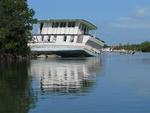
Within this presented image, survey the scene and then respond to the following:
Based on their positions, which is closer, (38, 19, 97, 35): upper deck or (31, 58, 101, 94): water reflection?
(31, 58, 101, 94): water reflection

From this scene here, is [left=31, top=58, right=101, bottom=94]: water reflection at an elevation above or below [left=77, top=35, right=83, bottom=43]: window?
below

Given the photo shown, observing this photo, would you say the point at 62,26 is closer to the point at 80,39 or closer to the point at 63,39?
the point at 63,39

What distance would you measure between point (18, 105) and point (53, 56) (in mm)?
81190

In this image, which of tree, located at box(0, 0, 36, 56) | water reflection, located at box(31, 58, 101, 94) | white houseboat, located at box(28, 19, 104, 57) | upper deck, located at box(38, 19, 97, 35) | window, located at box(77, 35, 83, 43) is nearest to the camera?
water reflection, located at box(31, 58, 101, 94)

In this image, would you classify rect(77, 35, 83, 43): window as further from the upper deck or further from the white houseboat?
the upper deck

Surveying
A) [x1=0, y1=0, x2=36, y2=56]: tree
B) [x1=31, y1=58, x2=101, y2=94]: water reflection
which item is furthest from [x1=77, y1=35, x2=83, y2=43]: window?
[x1=31, y1=58, x2=101, y2=94]: water reflection

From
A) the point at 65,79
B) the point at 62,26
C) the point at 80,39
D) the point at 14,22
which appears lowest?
the point at 65,79

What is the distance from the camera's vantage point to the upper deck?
99500mm

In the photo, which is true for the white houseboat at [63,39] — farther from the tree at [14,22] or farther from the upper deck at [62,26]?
the tree at [14,22]

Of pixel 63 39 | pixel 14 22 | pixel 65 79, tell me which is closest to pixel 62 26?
pixel 63 39

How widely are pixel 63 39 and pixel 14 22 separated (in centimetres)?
3014

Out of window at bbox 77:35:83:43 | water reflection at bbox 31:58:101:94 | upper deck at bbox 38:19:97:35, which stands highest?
upper deck at bbox 38:19:97:35

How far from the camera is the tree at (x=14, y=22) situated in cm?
6856

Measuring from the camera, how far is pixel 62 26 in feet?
328
